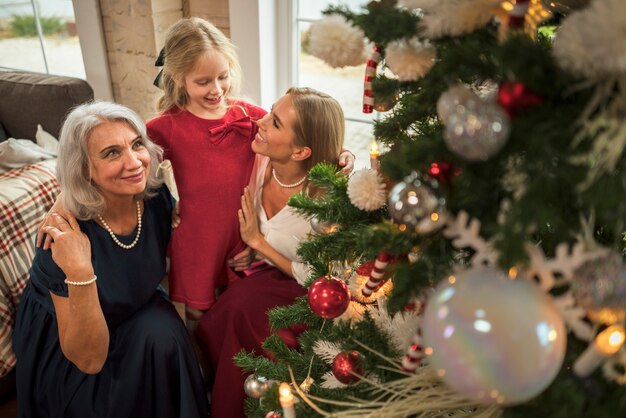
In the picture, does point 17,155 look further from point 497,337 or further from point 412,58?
point 497,337

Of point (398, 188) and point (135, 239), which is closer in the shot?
point (398, 188)

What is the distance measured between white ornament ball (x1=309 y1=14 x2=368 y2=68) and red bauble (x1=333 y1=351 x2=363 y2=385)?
48 cm

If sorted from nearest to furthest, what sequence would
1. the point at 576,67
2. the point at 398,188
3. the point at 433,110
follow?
the point at 576,67, the point at 398,188, the point at 433,110

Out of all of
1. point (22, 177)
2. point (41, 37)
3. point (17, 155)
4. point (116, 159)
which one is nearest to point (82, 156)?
point (116, 159)

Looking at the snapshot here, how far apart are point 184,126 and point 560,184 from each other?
1.17 m

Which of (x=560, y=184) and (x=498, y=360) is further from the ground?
(x=560, y=184)

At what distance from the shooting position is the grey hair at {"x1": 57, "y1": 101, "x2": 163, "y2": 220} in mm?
1301

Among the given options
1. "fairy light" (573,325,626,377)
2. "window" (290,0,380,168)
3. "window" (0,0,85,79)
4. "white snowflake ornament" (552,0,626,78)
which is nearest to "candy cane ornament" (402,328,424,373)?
"fairy light" (573,325,626,377)

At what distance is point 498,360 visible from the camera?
20.7 inches

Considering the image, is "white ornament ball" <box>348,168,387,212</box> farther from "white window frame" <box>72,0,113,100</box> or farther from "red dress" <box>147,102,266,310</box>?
"white window frame" <box>72,0,113,100</box>

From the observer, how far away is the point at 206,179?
4.94 feet

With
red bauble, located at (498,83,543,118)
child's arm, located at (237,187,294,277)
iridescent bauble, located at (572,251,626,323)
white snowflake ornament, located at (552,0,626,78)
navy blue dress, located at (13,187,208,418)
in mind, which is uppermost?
white snowflake ornament, located at (552,0,626,78)

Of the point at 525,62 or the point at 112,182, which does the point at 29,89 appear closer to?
the point at 112,182

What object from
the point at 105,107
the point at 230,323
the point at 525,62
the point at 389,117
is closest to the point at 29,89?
the point at 105,107
